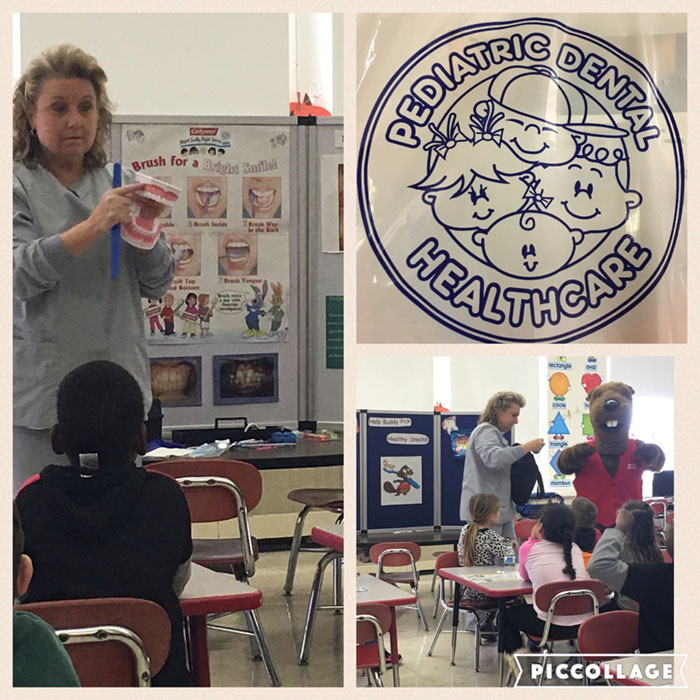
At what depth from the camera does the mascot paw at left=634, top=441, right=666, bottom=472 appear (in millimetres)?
1562

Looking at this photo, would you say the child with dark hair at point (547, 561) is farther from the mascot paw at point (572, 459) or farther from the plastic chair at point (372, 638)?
the plastic chair at point (372, 638)

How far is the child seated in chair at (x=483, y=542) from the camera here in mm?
1566

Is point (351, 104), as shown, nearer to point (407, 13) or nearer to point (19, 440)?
point (407, 13)

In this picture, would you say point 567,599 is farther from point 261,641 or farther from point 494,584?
point 261,641

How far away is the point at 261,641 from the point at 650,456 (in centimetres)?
73

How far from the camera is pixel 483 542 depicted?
158 cm

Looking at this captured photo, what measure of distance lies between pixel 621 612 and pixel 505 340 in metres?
0.47

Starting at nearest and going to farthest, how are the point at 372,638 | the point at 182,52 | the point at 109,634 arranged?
the point at 109,634
the point at 372,638
the point at 182,52

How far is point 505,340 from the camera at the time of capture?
1.55 metres

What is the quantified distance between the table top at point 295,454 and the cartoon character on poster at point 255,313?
20 centimetres

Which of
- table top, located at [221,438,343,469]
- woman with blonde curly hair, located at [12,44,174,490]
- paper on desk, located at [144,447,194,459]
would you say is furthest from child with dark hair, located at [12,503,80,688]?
table top, located at [221,438,343,469]

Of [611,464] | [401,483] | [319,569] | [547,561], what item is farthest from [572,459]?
[319,569]

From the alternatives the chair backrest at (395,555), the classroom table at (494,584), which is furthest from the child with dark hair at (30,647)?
the classroom table at (494,584)

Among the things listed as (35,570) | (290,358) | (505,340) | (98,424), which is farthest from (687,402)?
(35,570)
